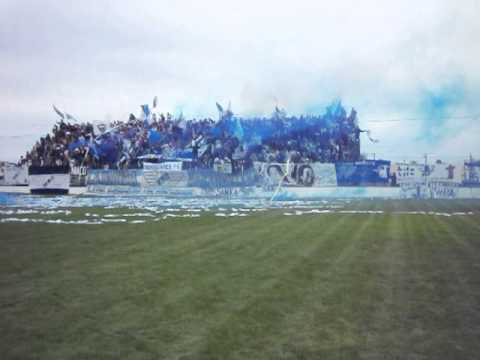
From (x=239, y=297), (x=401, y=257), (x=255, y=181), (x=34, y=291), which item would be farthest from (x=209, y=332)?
(x=255, y=181)

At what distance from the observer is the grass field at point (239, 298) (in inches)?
176

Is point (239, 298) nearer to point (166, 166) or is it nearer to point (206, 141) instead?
point (166, 166)

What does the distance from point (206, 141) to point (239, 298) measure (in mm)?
43111

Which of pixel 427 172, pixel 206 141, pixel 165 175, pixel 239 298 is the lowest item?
pixel 239 298

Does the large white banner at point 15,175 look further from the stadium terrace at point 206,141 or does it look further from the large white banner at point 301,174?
the large white banner at point 301,174

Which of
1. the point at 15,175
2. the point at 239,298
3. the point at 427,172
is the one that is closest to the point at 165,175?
the point at 15,175

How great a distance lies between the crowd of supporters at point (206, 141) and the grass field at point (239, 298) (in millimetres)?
34556

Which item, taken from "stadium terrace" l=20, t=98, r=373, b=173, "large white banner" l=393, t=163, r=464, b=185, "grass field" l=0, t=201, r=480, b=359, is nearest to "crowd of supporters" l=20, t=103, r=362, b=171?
"stadium terrace" l=20, t=98, r=373, b=173

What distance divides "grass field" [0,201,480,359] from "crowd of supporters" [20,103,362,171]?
34.6 meters

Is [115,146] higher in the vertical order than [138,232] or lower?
higher

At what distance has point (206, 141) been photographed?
160 feet

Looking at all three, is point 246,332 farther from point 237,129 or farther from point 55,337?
point 237,129

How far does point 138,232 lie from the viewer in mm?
14039

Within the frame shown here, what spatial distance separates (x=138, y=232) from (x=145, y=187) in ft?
102
